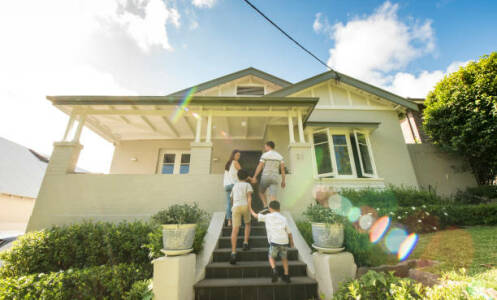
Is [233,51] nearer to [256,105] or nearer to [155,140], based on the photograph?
[256,105]

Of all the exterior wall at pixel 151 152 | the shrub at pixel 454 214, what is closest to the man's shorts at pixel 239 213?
the shrub at pixel 454 214

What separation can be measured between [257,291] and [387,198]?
535 centimetres

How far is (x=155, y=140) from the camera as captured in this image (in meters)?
9.39

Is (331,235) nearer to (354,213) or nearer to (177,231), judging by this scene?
(177,231)

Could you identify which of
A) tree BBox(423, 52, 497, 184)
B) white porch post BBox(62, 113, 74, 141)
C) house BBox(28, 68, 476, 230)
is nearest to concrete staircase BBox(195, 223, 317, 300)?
house BBox(28, 68, 476, 230)

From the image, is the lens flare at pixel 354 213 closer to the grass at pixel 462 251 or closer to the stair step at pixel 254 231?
the grass at pixel 462 251

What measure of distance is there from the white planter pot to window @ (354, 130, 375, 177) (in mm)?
A: 7134

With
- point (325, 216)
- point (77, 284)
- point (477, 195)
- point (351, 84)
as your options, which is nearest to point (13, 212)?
point (77, 284)

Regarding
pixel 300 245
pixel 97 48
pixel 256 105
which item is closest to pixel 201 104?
pixel 256 105

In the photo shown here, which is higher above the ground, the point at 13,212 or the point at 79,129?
the point at 79,129

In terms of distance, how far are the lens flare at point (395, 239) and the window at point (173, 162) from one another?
7.95m

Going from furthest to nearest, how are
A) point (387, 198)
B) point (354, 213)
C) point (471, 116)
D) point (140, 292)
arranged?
point (471, 116)
point (387, 198)
point (354, 213)
point (140, 292)

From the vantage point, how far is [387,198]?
5895 millimetres

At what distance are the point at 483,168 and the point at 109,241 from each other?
1308cm
